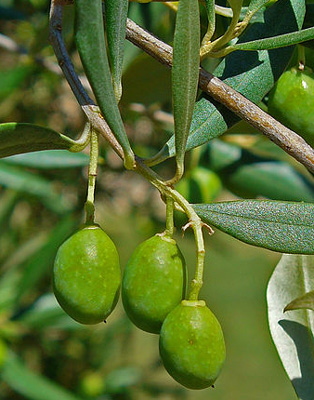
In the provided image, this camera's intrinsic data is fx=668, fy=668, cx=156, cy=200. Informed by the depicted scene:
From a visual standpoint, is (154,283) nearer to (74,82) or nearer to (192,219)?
(192,219)

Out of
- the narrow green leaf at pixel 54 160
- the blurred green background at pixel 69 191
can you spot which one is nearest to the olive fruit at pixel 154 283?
the blurred green background at pixel 69 191

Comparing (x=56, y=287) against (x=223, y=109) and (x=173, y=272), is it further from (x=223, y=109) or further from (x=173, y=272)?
(x=223, y=109)

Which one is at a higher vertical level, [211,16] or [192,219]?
[211,16]

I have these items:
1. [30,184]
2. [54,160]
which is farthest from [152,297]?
[30,184]

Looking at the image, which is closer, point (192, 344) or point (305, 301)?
point (192, 344)

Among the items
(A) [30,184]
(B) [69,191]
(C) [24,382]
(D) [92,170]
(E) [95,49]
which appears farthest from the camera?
(B) [69,191]

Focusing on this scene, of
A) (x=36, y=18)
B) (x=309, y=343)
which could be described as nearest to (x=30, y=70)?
(x=36, y=18)

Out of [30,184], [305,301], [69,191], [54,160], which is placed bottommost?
[69,191]

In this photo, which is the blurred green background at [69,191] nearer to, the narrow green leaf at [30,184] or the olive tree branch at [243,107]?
the narrow green leaf at [30,184]
